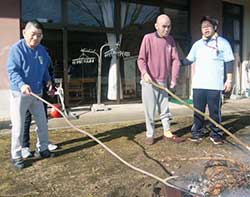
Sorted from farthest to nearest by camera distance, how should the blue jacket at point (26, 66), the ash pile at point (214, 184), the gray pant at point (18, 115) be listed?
the gray pant at point (18, 115)
the blue jacket at point (26, 66)
the ash pile at point (214, 184)

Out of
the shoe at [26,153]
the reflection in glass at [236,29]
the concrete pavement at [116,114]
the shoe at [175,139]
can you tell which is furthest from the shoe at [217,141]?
the reflection in glass at [236,29]

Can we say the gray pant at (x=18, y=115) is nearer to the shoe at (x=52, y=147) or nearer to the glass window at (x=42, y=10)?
the shoe at (x=52, y=147)

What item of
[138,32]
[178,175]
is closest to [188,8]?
[138,32]

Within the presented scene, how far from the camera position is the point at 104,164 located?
573 cm

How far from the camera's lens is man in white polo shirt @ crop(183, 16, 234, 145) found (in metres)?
6.67

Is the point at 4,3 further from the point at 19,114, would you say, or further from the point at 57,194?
the point at 57,194

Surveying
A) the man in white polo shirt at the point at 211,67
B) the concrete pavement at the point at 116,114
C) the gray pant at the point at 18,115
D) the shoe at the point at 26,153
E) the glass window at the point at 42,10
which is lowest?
the shoe at the point at 26,153

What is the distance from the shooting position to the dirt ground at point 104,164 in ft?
15.9

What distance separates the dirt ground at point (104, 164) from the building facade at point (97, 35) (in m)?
2.73

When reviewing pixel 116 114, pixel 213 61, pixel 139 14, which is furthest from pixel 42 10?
pixel 213 61

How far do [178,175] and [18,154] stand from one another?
1.92 meters

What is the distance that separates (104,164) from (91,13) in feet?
19.1

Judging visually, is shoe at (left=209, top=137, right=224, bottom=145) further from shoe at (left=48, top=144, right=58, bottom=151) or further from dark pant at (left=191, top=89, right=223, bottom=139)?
shoe at (left=48, top=144, right=58, bottom=151)

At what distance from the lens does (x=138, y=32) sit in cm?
1169
